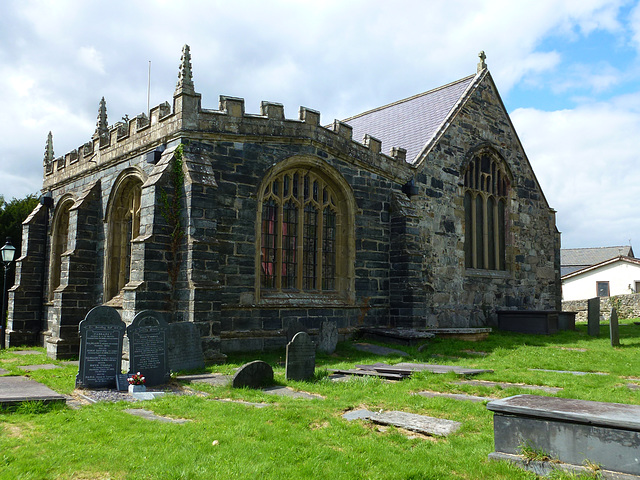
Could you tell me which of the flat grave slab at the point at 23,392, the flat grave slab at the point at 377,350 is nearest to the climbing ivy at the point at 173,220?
the flat grave slab at the point at 23,392

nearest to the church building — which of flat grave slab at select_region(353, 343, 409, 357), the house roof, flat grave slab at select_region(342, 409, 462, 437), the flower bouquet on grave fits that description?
flat grave slab at select_region(353, 343, 409, 357)

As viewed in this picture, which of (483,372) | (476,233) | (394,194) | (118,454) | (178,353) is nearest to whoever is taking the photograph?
(118,454)

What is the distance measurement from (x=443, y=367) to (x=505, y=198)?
1262 cm

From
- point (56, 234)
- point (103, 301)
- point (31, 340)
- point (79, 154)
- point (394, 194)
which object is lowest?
point (31, 340)

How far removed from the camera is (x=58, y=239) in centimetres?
1855

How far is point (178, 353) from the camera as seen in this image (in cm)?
1071

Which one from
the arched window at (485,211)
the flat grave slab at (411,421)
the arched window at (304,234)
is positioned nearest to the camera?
the flat grave slab at (411,421)

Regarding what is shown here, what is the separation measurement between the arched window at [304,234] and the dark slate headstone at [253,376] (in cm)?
460

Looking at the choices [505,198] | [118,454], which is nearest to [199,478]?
[118,454]

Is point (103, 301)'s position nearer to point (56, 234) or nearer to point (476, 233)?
point (56, 234)

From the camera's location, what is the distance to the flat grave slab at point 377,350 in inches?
510

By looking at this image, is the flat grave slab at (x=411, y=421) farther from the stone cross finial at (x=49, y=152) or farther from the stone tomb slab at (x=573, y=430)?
the stone cross finial at (x=49, y=152)

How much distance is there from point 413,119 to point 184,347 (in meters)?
14.2

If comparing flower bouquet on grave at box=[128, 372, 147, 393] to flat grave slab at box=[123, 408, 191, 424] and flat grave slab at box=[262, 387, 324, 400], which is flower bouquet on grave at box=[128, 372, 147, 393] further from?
flat grave slab at box=[262, 387, 324, 400]
